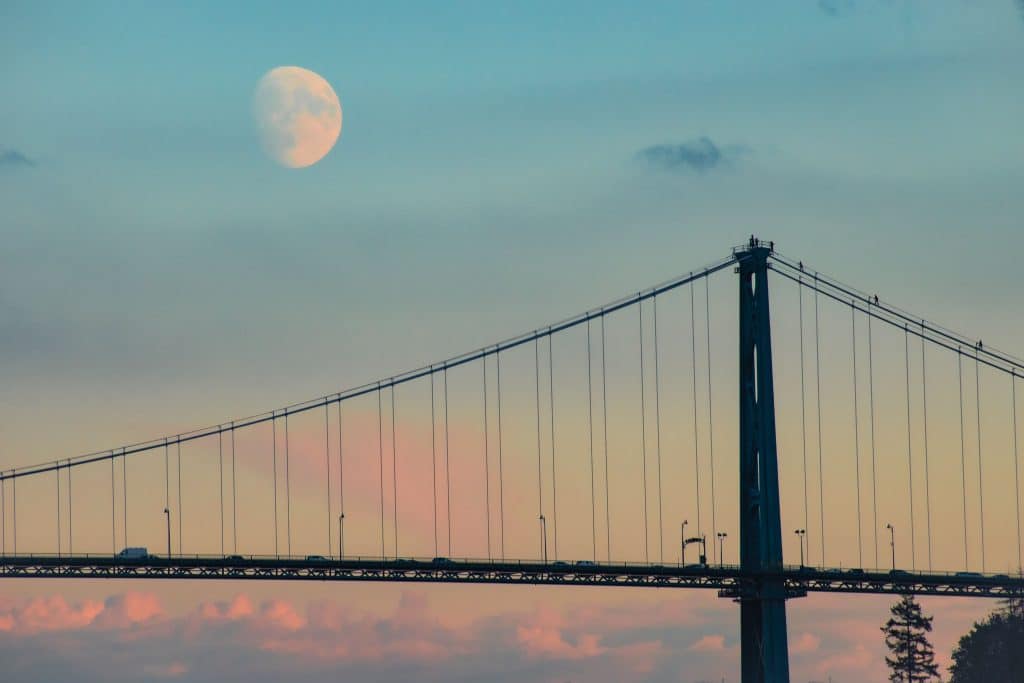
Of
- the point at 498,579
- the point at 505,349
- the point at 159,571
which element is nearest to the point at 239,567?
the point at 159,571

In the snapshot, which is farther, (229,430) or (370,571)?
(229,430)

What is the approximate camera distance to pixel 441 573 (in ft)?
574

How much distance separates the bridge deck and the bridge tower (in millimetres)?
2875

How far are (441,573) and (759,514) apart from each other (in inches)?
885

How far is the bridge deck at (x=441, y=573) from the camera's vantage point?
174 metres

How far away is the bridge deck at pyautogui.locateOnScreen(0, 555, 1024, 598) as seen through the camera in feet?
570

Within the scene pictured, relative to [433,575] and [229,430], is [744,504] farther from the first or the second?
[229,430]

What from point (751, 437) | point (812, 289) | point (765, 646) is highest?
point (812, 289)

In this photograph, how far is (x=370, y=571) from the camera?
576 ft

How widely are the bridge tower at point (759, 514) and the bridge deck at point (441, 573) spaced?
287 centimetres

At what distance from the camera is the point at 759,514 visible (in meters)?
171

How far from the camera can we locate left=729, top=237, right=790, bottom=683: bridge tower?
16938 centimetres

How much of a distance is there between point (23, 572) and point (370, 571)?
24.3 m

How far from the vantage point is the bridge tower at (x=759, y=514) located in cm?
16938
